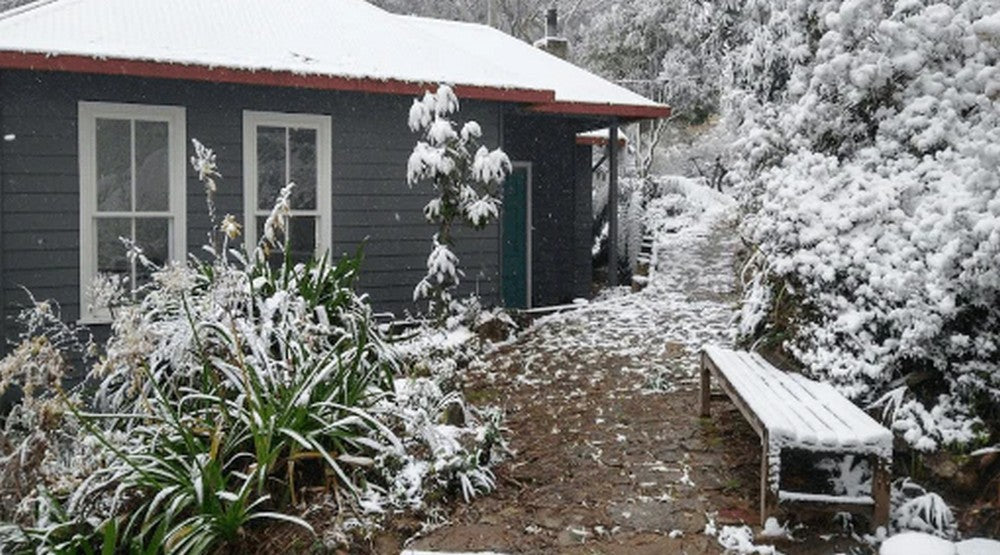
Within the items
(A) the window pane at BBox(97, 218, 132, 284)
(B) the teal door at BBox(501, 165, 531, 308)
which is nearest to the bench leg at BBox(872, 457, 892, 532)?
(A) the window pane at BBox(97, 218, 132, 284)

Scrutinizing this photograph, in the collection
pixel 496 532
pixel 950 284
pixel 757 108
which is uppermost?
pixel 757 108

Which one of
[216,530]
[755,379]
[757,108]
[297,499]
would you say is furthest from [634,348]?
[216,530]

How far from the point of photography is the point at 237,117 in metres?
7.92

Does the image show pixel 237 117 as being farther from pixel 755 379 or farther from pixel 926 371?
pixel 926 371

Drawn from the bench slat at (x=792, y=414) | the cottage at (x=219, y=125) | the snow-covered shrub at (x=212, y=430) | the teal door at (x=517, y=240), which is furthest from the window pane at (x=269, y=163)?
the bench slat at (x=792, y=414)

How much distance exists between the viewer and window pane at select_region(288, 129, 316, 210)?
832 centimetres

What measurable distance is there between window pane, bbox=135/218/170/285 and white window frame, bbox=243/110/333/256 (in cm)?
74

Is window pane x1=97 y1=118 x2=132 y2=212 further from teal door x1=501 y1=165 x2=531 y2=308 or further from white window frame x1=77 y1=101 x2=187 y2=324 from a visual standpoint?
teal door x1=501 y1=165 x2=531 y2=308

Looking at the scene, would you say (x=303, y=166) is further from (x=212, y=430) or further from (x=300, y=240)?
(x=212, y=430)

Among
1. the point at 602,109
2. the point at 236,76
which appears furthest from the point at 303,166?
the point at 602,109

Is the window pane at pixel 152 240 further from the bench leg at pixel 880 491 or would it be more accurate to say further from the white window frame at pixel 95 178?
the bench leg at pixel 880 491

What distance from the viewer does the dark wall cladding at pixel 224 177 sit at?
699 centimetres

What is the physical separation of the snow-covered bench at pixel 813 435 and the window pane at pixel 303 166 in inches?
210

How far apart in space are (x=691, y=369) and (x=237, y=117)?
4.97m
